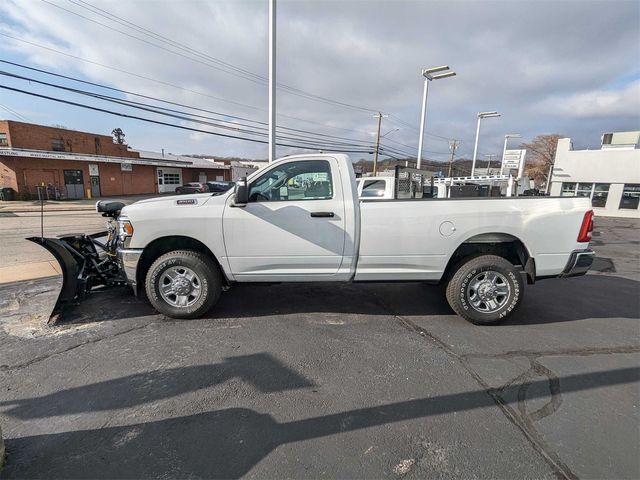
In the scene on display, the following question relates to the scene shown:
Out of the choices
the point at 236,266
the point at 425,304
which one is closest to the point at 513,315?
the point at 425,304

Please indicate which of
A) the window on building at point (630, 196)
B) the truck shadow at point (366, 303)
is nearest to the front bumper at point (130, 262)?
the truck shadow at point (366, 303)

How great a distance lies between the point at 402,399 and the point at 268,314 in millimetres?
2169

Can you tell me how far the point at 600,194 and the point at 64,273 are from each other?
1215 inches

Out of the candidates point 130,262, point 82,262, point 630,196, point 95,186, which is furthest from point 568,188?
point 95,186

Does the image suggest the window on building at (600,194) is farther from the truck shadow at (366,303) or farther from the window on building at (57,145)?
the window on building at (57,145)

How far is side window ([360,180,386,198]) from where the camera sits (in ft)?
30.8

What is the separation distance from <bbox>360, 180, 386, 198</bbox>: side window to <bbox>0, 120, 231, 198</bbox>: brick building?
27.0m

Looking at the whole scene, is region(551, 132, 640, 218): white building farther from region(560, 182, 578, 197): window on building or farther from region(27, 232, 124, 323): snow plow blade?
region(27, 232, 124, 323): snow plow blade

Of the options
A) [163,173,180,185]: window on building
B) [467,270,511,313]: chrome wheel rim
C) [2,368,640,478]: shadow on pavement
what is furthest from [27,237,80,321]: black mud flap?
[163,173,180,185]: window on building

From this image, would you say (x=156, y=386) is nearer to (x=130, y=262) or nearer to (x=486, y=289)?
(x=130, y=262)

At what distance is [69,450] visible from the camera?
215 centimetres

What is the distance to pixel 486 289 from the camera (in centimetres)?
411

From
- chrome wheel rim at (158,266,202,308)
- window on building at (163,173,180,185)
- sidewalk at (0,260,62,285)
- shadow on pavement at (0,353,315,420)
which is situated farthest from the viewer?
window on building at (163,173,180,185)

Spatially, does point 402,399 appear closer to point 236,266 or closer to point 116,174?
point 236,266
